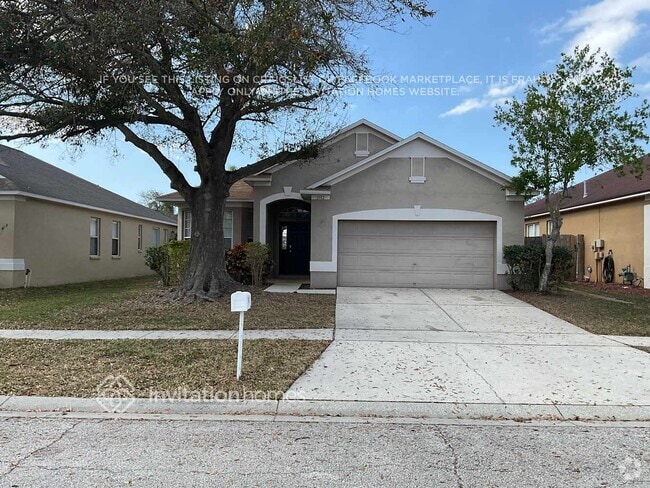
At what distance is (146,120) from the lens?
37.8 feet

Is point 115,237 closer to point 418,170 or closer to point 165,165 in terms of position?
point 165,165

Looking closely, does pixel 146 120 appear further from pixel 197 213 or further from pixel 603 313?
pixel 603 313

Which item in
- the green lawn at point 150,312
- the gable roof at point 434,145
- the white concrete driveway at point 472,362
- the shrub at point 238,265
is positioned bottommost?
the white concrete driveway at point 472,362

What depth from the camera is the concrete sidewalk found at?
8055 mm

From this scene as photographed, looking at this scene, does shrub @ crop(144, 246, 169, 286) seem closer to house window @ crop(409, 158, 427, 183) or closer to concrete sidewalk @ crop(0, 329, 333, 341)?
concrete sidewalk @ crop(0, 329, 333, 341)

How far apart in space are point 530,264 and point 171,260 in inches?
421

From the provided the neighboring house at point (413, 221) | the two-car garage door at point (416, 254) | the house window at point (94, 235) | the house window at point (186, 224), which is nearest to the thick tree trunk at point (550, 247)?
the neighboring house at point (413, 221)

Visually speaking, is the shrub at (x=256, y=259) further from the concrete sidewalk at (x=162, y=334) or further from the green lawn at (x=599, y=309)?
the green lawn at (x=599, y=309)

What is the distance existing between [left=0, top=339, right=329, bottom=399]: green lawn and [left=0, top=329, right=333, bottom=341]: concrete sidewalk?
0.34 meters

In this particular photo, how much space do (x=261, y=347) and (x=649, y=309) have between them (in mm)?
9522

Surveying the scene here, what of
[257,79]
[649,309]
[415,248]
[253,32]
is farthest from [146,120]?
[649,309]

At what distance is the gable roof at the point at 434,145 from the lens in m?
14.5

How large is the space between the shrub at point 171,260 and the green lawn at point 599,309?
9.63 m

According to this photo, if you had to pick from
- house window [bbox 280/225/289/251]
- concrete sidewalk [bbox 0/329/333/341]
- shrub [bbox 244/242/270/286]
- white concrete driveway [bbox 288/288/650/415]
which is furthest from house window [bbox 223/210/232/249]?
concrete sidewalk [bbox 0/329/333/341]
